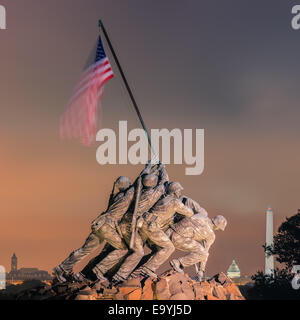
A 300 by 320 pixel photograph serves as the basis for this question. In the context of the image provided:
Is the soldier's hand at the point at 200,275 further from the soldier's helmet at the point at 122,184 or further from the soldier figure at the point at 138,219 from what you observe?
the soldier's helmet at the point at 122,184

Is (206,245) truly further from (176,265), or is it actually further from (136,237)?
(136,237)

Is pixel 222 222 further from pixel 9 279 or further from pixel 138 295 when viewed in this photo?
pixel 9 279

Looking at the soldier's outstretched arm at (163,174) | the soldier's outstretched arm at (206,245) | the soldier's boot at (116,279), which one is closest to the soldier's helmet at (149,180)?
the soldier's outstretched arm at (163,174)

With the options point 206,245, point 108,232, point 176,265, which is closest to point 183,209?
point 206,245

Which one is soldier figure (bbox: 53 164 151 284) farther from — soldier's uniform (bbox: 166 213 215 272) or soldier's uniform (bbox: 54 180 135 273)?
soldier's uniform (bbox: 166 213 215 272)

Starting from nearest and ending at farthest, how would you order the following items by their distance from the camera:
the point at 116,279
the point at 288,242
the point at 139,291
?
the point at 139,291 → the point at 116,279 → the point at 288,242

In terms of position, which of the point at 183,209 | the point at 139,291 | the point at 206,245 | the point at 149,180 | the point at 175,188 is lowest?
the point at 139,291

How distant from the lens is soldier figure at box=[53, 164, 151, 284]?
2928cm

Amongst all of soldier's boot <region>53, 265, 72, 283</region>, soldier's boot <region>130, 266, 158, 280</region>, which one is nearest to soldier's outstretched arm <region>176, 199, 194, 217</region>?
soldier's boot <region>130, 266, 158, 280</region>

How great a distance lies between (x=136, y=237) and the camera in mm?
29000

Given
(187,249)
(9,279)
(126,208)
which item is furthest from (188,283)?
(9,279)

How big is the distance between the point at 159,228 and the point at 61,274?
12.6ft

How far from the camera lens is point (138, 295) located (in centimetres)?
2747

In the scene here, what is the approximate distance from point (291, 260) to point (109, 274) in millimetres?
22847
